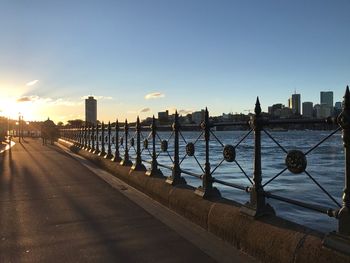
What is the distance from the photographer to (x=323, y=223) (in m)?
10.0

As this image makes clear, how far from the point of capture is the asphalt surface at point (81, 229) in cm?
550

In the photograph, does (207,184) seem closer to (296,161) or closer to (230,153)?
(230,153)

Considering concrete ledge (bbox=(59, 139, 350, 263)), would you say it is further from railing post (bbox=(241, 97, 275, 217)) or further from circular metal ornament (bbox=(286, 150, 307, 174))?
circular metal ornament (bbox=(286, 150, 307, 174))

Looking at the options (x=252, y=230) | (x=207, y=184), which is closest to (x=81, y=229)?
(x=207, y=184)

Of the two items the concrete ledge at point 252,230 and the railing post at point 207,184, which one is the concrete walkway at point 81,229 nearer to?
the concrete ledge at point 252,230

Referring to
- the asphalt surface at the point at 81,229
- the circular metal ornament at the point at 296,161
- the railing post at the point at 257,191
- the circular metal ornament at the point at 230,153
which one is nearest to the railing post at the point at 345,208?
the circular metal ornament at the point at 296,161

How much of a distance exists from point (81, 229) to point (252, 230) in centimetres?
257

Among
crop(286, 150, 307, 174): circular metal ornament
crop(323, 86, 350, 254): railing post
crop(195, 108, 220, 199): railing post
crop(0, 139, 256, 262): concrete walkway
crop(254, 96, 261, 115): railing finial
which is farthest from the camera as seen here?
crop(195, 108, 220, 199): railing post

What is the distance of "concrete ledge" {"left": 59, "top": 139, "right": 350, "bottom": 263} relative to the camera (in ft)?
14.7

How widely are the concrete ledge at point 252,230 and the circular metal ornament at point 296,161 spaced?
2.04ft

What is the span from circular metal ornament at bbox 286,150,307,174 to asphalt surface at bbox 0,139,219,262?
1410 mm

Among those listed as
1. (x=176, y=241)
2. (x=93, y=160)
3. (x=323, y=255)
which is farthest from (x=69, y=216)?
(x=93, y=160)

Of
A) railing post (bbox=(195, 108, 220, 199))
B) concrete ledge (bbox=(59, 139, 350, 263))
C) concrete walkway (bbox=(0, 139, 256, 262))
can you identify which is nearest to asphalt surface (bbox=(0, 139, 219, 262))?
concrete walkway (bbox=(0, 139, 256, 262))

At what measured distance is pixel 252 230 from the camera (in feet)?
18.1
